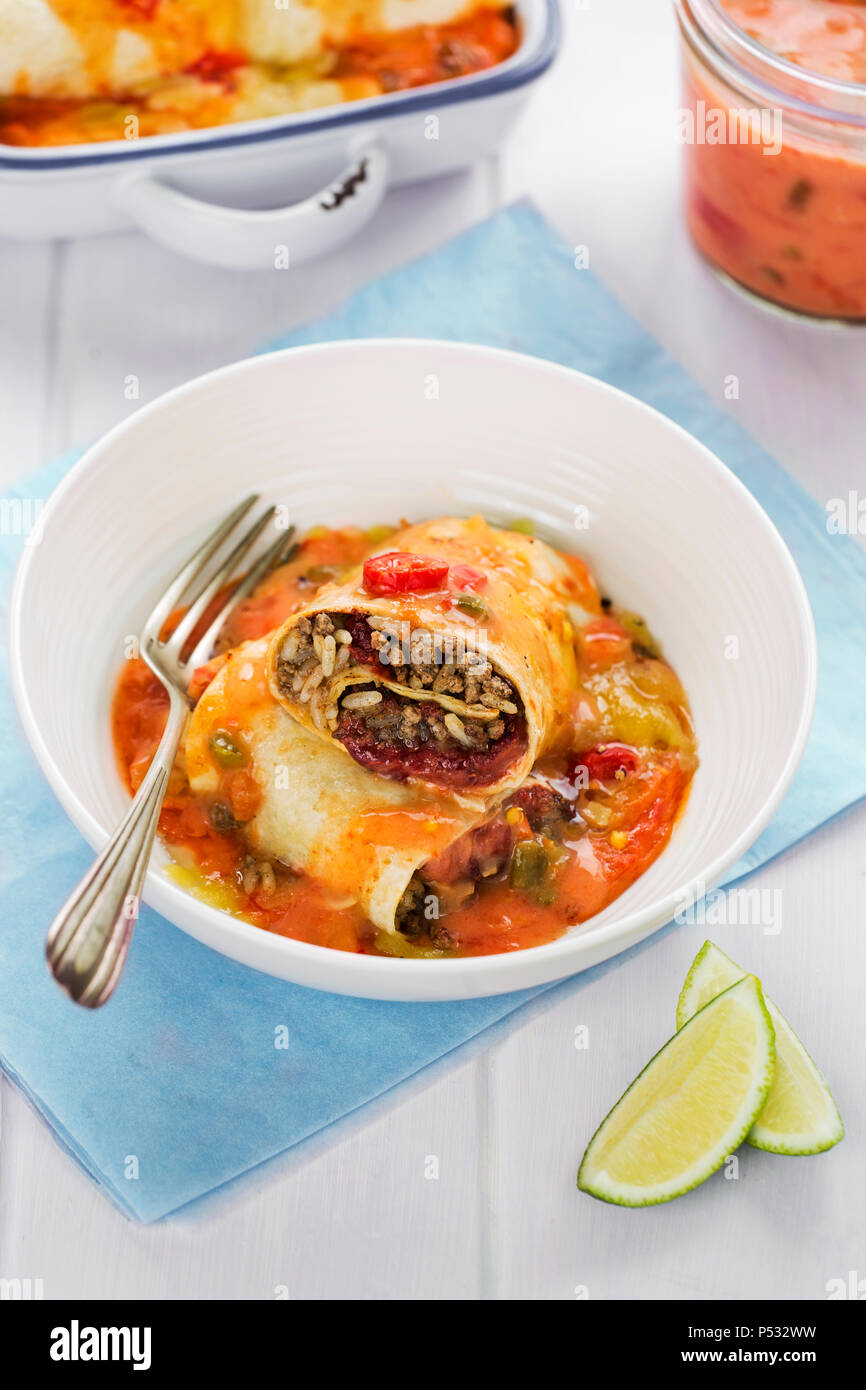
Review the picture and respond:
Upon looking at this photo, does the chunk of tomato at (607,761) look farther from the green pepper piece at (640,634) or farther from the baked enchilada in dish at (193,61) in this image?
the baked enchilada in dish at (193,61)

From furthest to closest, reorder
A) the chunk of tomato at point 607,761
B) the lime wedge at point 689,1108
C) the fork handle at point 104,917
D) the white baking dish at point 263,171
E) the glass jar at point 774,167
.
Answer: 1. the white baking dish at point 263,171
2. the glass jar at point 774,167
3. the chunk of tomato at point 607,761
4. the lime wedge at point 689,1108
5. the fork handle at point 104,917

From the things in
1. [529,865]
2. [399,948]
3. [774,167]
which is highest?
[774,167]

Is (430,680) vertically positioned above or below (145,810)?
above

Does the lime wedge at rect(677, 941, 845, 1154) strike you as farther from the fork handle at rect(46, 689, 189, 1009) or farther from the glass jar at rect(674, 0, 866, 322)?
the glass jar at rect(674, 0, 866, 322)

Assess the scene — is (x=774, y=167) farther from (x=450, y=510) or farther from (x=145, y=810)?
(x=145, y=810)

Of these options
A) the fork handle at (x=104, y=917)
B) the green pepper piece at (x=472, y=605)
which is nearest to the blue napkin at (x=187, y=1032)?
the fork handle at (x=104, y=917)

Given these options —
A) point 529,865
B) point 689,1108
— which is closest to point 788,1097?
point 689,1108
